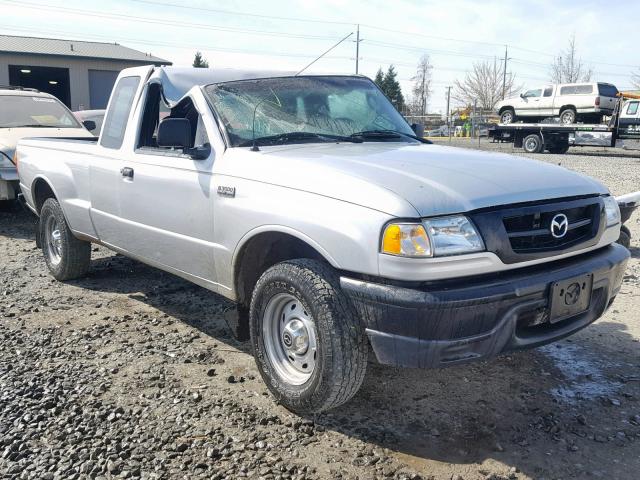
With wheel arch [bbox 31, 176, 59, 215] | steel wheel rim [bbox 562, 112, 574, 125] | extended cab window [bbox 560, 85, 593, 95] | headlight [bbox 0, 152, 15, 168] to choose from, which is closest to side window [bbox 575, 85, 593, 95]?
extended cab window [bbox 560, 85, 593, 95]

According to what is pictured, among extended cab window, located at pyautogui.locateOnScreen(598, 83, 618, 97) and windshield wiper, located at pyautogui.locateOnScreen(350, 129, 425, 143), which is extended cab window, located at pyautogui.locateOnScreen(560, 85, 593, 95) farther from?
windshield wiper, located at pyautogui.locateOnScreen(350, 129, 425, 143)

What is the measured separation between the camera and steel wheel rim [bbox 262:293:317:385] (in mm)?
3223

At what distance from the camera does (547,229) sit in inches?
118

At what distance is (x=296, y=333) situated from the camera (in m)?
3.26

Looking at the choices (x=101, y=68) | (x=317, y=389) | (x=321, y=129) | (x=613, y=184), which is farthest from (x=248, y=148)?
(x=101, y=68)

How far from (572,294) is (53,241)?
195 inches

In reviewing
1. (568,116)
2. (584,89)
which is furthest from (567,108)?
(584,89)

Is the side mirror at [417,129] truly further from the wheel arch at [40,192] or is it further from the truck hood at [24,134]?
the truck hood at [24,134]

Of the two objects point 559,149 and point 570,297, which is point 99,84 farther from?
point 570,297

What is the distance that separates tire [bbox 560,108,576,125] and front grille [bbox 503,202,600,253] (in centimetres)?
2630

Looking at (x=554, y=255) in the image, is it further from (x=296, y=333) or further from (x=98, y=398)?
(x=98, y=398)

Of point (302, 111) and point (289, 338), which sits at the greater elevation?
point (302, 111)

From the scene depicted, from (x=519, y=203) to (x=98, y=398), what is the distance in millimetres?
2514

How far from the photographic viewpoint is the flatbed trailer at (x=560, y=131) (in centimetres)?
2323
